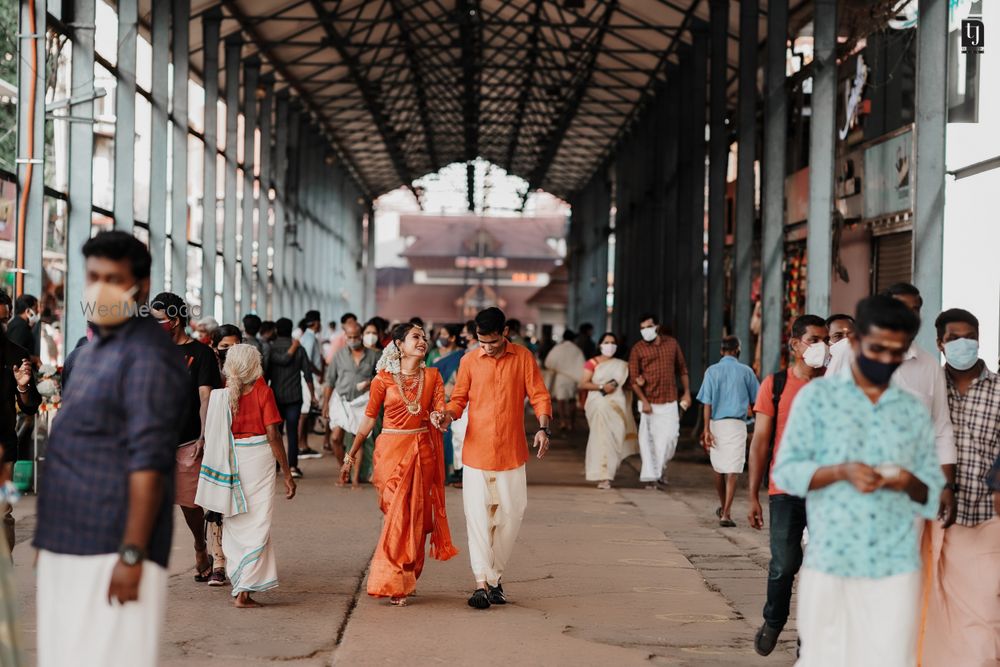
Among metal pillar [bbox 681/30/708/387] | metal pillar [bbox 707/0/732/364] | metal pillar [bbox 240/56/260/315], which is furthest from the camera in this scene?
metal pillar [bbox 240/56/260/315]

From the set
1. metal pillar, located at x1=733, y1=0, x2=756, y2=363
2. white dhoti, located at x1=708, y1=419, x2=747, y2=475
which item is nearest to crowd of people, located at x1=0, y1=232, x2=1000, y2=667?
white dhoti, located at x1=708, y1=419, x2=747, y2=475

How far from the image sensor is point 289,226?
34781mm

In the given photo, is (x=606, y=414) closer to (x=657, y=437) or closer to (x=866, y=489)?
(x=657, y=437)

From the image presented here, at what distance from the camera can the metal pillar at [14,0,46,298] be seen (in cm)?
1391

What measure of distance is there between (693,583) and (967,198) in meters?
5.12

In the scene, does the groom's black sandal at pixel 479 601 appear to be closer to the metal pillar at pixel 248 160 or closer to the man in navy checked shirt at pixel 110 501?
the man in navy checked shirt at pixel 110 501

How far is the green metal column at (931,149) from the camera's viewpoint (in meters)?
12.0

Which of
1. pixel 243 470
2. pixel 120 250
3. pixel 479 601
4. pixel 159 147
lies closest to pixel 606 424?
pixel 479 601

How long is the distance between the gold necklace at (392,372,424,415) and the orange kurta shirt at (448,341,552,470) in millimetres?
259

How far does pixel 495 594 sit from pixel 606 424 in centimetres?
730

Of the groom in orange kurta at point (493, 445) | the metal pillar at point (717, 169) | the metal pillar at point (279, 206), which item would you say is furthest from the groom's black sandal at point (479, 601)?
the metal pillar at point (279, 206)

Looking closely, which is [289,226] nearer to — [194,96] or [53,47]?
[194,96]

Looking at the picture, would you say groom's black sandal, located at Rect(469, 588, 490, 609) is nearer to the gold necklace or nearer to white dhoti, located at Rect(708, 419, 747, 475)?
the gold necklace

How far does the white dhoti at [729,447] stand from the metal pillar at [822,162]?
3.69 metres
